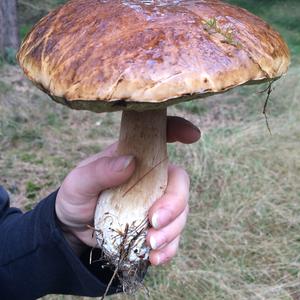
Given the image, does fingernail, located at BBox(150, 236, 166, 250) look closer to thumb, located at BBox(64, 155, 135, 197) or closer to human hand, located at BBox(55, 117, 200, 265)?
human hand, located at BBox(55, 117, 200, 265)

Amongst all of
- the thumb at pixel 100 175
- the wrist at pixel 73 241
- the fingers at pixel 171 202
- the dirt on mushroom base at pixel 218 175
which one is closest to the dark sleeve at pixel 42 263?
the wrist at pixel 73 241

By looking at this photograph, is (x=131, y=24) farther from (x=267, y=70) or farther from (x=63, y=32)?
(x=267, y=70)

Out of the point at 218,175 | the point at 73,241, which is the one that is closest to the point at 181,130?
the point at 73,241

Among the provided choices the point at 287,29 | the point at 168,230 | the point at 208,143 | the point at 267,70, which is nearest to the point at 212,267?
the point at 208,143

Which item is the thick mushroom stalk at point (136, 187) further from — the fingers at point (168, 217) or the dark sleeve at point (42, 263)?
the dark sleeve at point (42, 263)

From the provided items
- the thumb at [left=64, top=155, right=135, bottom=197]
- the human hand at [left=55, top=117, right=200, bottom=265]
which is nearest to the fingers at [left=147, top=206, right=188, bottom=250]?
the human hand at [left=55, top=117, right=200, bottom=265]

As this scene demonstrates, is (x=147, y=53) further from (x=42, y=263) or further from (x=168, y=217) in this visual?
(x=42, y=263)
